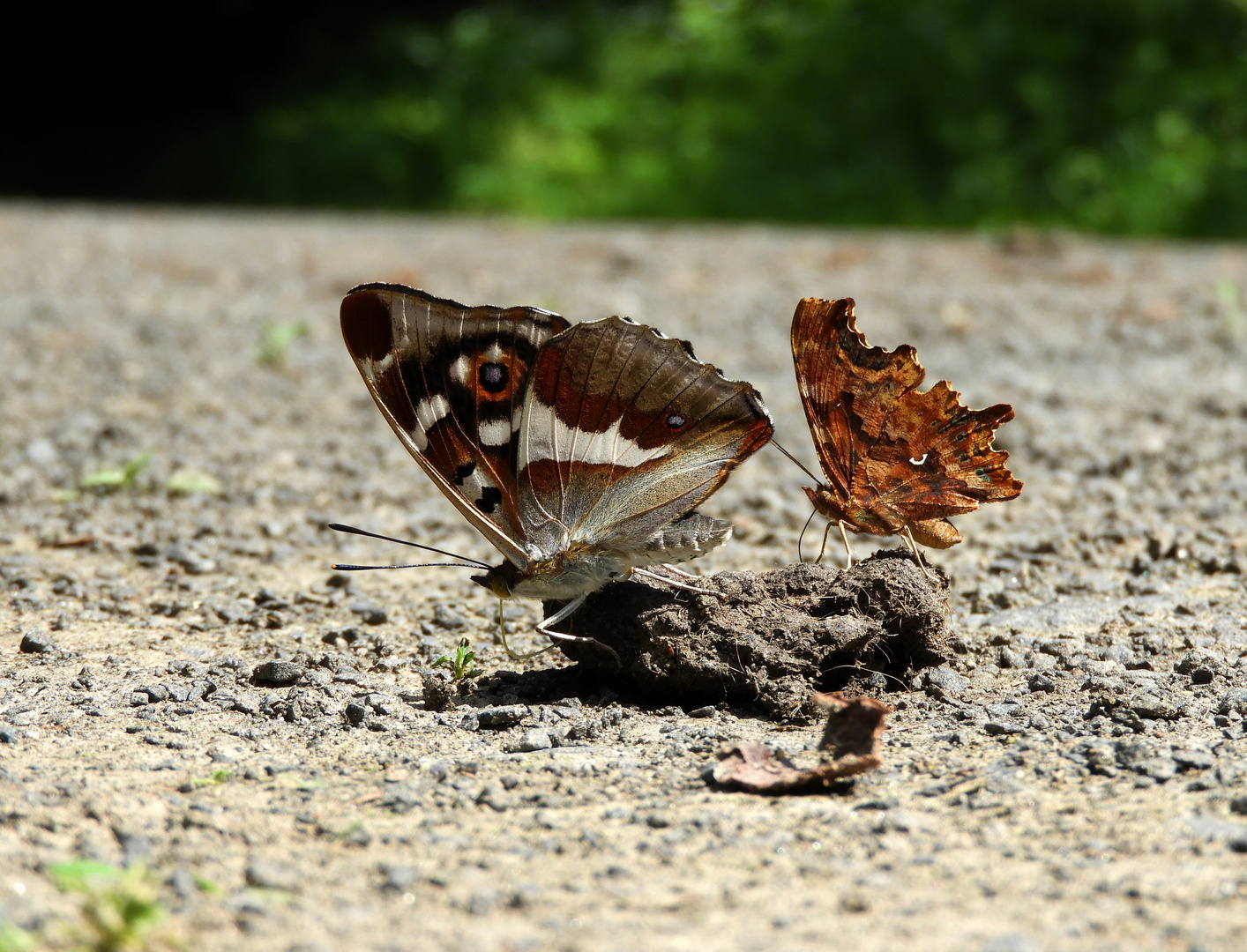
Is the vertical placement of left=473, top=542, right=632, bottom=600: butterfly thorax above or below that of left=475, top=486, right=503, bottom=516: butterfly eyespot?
below

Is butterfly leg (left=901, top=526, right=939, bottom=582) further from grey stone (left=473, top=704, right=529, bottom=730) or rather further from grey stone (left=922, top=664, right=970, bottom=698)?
grey stone (left=473, top=704, right=529, bottom=730)

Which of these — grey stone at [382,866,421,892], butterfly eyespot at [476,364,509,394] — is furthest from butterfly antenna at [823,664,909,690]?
grey stone at [382,866,421,892]

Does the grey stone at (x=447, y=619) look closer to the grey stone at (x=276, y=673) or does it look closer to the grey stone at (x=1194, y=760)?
the grey stone at (x=276, y=673)

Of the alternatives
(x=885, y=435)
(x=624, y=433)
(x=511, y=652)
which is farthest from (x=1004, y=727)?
(x=511, y=652)

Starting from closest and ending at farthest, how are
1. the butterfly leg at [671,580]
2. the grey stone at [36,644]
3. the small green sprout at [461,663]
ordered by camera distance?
the butterfly leg at [671,580] → the small green sprout at [461,663] → the grey stone at [36,644]

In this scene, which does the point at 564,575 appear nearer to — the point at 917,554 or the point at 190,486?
the point at 917,554

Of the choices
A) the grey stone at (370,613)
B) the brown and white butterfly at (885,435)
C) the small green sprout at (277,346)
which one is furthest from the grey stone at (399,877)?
the small green sprout at (277,346)
